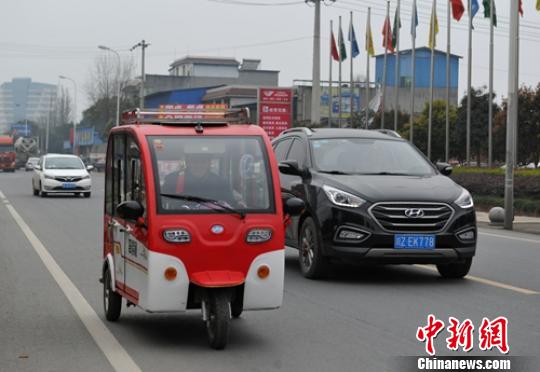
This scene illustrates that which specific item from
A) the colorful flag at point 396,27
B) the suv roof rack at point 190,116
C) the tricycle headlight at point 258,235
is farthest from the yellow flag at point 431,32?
the tricycle headlight at point 258,235

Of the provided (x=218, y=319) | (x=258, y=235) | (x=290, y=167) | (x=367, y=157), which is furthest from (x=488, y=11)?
(x=218, y=319)

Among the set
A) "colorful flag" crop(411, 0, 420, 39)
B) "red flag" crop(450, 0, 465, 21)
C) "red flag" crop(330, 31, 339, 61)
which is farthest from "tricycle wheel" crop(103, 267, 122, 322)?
"red flag" crop(330, 31, 339, 61)

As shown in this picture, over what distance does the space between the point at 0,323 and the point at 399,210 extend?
188 inches

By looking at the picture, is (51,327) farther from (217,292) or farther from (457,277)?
(457,277)

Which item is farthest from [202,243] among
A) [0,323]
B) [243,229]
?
[0,323]

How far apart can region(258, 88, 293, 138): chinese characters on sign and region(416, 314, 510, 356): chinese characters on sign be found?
144 feet

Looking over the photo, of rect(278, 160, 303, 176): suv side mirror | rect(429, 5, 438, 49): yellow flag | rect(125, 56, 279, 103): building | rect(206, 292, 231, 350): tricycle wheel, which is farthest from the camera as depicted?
rect(125, 56, 279, 103): building

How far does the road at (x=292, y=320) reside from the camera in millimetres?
7695

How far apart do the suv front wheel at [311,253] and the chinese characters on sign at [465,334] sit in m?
3.15

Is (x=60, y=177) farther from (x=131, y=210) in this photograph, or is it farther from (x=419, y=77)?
(x=419, y=77)

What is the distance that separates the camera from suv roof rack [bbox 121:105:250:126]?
8.77m

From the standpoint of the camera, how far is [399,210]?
12.0m

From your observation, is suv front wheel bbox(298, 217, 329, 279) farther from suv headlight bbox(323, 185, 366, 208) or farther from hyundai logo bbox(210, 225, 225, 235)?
hyundai logo bbox(210, 225, 225, 235)

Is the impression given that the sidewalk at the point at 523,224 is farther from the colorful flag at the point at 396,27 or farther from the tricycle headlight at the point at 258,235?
the colorful flag at the point at 396,27
